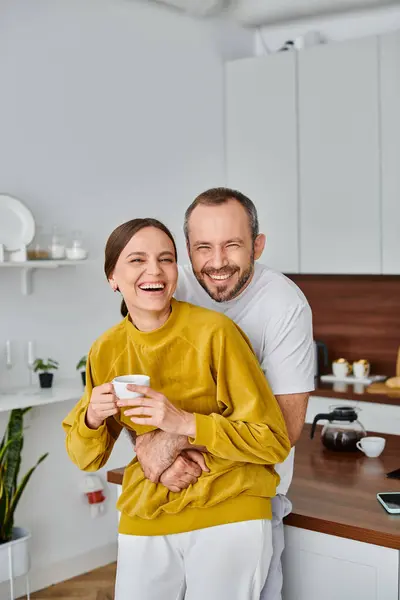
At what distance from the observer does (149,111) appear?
4.79 meters

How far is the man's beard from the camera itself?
6.72 feet

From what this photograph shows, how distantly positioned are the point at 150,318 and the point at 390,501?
876 millimetres

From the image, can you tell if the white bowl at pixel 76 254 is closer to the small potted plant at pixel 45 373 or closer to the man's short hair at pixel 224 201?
the small potted plant at pixel 45 373

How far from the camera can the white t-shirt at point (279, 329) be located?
2066 millimetres

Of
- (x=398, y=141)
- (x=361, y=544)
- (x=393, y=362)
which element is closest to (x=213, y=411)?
(x=361, y=544)

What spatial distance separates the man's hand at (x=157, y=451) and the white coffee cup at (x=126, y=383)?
20 centimetres

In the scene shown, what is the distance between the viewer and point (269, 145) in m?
4.99

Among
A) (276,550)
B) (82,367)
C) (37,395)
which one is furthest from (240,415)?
(82,367)

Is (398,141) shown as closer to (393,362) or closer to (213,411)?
(393,362)

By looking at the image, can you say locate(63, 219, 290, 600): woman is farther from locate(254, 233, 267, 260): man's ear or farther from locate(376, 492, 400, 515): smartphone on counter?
locate(376, 492, 400, 515): smartphone on counter

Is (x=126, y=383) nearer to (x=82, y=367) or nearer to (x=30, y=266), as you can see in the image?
(x=30, y=266)

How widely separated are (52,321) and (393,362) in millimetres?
2049

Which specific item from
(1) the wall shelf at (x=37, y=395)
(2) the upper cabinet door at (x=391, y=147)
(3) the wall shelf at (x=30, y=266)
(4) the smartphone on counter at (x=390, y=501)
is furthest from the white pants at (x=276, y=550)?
(2) the upper cabinet door at (x=391, y=147)

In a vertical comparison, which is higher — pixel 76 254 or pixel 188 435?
pixel 76 254
